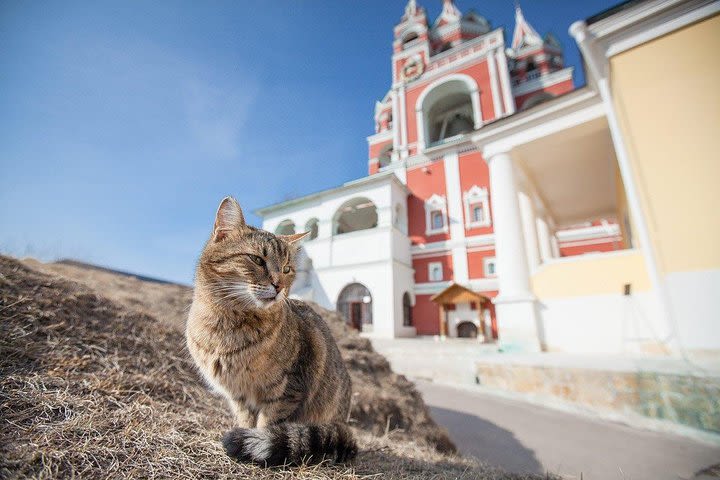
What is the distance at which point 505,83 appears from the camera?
65.6ft

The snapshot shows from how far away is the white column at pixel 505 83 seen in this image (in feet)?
65.1

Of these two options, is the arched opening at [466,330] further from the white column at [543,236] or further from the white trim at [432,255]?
the white column at [543,236]

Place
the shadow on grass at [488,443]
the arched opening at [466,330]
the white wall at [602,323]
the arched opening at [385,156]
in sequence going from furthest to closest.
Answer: the arched opening at [385,156]
the arched opening at [466,330]
the white wall at [602,323]
the shadow on grass at [488,443]

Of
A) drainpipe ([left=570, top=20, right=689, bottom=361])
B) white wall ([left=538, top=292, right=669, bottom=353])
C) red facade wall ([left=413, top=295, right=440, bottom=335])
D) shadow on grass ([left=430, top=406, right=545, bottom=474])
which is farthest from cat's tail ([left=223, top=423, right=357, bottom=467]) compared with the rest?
red facade wall ([left=413, top=295, right=440, bottom=335])

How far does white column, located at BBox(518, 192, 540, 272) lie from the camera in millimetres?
9031

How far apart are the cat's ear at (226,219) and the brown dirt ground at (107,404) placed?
985 mm

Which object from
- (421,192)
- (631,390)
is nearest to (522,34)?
(421,192)

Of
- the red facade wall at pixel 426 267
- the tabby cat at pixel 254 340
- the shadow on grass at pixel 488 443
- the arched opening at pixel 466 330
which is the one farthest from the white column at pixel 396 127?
the tabby cat at pixel 254 340

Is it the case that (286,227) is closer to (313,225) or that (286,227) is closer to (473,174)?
(313,225)

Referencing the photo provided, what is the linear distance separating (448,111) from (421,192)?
364 inches

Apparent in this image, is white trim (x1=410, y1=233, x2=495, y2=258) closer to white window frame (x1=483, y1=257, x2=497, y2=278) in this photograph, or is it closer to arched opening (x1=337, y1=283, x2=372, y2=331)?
white window frame (x1=483, y1=257, x2=497, y2=278)

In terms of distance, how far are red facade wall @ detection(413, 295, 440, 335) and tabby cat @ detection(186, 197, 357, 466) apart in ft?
55.2

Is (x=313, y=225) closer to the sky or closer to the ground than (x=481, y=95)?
closer to the ground

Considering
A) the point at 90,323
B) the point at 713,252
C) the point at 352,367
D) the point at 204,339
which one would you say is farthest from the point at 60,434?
the point at 713,252
